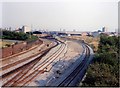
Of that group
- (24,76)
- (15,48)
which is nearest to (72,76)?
(24,76)

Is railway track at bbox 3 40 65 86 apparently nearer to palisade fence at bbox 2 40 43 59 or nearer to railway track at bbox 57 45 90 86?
railway track at bbox 57 45 90 86

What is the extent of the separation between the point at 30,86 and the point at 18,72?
4.53m

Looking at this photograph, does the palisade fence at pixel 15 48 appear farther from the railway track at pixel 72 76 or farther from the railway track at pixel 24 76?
the railway track at pixel 72 76

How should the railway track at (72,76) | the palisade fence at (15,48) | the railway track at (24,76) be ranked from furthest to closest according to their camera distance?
1. the palisade fence at (15,48)
2. the railway track at (72,76)
3. the railway track at (24,76)

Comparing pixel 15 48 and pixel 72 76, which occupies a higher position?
pixel 15 48

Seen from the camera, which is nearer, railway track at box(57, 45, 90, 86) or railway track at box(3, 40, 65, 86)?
railway track at box(3, 40, 65, 86)

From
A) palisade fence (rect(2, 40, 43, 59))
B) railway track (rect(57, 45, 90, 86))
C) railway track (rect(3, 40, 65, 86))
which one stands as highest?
palisade fence (rect(2, 40, 43, 59))

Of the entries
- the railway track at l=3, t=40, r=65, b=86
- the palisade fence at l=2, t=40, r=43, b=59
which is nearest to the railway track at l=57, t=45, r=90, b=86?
the railway track at l=3, t=40, r=65, b=86

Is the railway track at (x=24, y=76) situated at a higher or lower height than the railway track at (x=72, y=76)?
higher

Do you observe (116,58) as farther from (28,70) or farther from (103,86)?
(103,86)

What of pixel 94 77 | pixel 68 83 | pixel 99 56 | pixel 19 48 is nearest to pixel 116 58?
pixel 99 56

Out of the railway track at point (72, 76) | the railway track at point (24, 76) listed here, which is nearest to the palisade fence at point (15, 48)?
the railway track at point (24, 76)

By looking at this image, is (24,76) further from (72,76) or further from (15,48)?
(15,48)

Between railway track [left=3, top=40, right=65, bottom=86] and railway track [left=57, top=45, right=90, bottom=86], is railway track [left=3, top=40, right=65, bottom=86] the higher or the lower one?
the higher one
